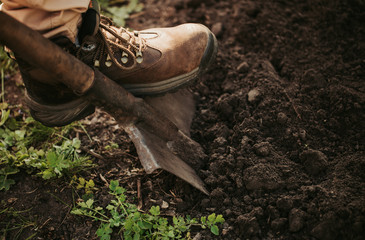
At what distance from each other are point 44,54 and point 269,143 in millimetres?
1277

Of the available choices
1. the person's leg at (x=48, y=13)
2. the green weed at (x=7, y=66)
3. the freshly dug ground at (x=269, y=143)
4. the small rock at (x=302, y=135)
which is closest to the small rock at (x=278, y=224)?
the freshly dug ground at (x=269, y=143)

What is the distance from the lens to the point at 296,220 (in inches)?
60.3

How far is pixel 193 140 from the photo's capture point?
6.56ft

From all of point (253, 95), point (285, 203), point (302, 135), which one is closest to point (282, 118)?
point (302, 135)

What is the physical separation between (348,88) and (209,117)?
0.90m

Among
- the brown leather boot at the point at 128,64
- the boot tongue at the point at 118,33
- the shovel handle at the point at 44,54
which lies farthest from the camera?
the boot tongue at the point at 118,33

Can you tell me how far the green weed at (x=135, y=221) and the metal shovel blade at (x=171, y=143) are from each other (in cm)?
20

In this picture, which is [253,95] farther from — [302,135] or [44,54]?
[44,54]

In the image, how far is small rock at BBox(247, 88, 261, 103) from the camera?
2.06m

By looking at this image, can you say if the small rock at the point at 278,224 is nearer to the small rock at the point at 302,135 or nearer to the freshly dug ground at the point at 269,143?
the freshly dug ground at the point at 269,143

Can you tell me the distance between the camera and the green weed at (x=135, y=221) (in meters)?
1.57

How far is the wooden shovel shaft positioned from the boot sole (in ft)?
0.31

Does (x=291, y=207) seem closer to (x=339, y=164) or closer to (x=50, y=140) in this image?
(x=339, y=164)

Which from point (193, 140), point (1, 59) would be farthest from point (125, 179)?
point (1, 59)
